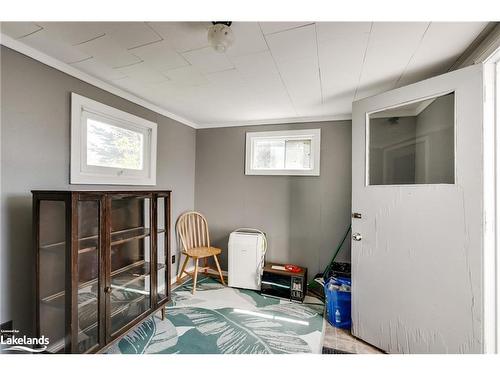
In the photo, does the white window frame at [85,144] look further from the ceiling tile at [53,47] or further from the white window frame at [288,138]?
the white window frame at [288,138]

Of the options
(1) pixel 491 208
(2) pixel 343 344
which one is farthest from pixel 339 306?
(1) pixel 491 208

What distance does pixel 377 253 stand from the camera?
5.34 ft

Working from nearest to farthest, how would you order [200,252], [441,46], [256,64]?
[441,46] < [256,64] < [200,252]

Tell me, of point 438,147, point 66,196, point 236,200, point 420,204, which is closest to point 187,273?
point 236,200

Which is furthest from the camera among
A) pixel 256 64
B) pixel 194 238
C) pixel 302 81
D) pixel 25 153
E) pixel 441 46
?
pixel 194 238

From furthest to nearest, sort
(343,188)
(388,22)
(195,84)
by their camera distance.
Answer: (343,188) < (195,84) < (388,22)

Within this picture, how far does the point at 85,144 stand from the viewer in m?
1.71

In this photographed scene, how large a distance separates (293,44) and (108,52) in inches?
47.2

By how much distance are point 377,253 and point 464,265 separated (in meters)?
0.49

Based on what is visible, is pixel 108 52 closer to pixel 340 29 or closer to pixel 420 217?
pixel 340 29
